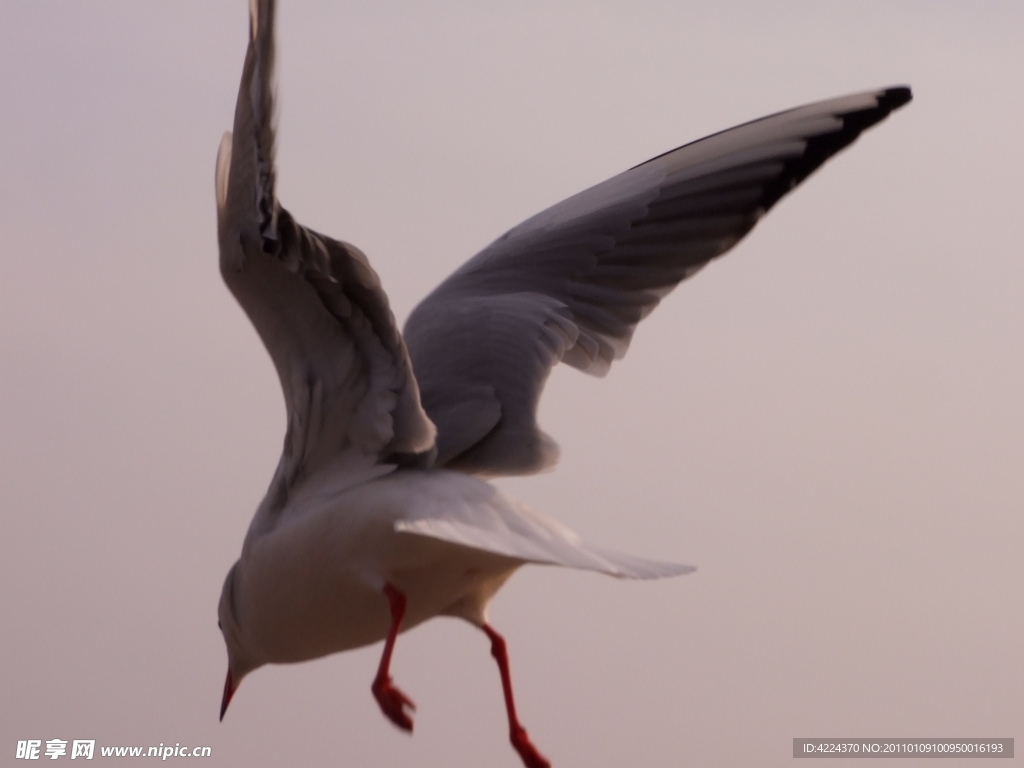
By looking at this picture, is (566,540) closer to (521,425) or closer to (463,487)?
(463,487)

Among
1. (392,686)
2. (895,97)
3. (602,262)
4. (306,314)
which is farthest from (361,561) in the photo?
(895,97)

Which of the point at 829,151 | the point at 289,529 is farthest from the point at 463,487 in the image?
the point at 829,151

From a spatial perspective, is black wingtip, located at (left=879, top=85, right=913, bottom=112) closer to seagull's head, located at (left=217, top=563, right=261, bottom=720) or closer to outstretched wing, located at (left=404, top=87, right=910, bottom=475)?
outstretched wing, located at (left=404, top=87, right=910, bottom=475)

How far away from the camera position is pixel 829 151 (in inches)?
153

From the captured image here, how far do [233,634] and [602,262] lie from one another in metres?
1.26

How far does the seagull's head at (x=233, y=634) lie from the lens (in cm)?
361

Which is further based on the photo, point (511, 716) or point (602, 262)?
point (602, 262)

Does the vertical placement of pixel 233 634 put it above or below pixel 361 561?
below

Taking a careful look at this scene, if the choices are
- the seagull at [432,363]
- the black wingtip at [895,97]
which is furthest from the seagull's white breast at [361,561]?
the black wingtip at [895,97]

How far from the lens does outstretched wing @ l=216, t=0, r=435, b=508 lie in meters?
2.78

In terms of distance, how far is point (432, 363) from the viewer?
3688 millimetres

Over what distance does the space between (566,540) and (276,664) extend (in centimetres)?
106

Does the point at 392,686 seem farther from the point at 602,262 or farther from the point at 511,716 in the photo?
the point at 602,262

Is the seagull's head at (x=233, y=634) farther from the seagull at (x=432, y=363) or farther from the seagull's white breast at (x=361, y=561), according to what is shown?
the seagull's white breast at (x=361, y=561)
